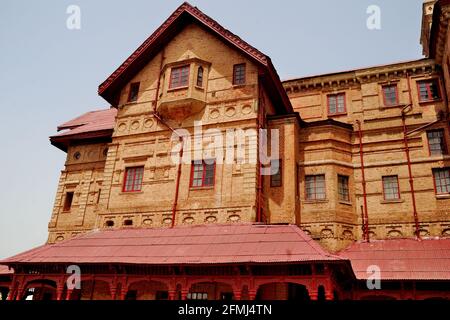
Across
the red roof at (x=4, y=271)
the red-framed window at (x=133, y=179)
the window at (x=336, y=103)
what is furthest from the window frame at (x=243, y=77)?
the red roof at (x=4, y=271)

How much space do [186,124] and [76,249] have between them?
773 centimetres

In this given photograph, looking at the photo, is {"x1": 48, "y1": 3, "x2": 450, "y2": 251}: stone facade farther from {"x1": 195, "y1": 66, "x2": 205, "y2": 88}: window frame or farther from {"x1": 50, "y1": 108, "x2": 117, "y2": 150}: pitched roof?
{"x1": 50, "y1": 108, "x2": 117, "y2": 150}: pitched roof

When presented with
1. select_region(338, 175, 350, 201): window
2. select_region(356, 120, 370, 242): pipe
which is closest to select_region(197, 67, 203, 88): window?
select_region(338, 175, 350, 201): window

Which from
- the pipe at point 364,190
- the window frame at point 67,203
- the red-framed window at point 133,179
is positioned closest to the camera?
the pipe at point 364,190

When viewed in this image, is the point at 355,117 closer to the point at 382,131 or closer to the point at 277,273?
the point at 382,131

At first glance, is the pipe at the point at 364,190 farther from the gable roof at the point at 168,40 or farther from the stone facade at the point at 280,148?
the gable roof at the point at 168,40

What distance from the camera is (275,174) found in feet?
64.7

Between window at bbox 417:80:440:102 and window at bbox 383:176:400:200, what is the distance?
15.6 feet

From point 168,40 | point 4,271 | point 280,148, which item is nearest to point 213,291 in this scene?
point 280,148

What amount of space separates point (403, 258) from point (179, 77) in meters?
13.5

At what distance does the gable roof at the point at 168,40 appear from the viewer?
66.2ft

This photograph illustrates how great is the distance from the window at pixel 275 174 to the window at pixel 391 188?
5343 millimetres

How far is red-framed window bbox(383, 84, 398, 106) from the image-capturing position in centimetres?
2209
